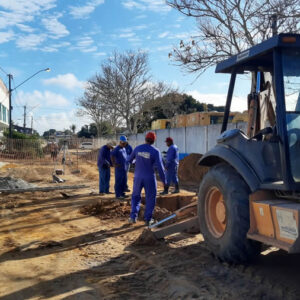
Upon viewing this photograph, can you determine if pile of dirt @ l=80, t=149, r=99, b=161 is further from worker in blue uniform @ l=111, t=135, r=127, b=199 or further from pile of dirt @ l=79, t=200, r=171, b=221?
pile of dirt @ l=79, t=200, r=171, b=221

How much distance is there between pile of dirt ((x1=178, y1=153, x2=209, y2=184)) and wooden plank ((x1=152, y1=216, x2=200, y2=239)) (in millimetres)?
12490

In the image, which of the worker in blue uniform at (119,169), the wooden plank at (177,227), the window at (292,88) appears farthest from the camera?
the worker in blue uniform at (119,169)

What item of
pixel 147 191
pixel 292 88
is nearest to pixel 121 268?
pixel 147 191

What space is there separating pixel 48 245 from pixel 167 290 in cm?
275

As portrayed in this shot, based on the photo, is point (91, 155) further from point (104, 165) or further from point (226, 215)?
point (226, 215)

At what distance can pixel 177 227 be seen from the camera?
6.11 meters

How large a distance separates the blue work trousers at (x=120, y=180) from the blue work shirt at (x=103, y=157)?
0.93 m

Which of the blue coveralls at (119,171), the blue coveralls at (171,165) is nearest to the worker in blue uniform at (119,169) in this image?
the blue coveralls at (119,171)

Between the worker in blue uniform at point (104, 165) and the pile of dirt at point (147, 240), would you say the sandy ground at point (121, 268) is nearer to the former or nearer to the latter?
the pile of dirt at point (147, 240)

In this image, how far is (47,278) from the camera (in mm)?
4895

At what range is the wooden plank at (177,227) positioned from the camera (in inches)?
235

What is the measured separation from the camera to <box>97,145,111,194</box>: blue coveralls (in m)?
12.3

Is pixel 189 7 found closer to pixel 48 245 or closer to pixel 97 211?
pixel 97 211

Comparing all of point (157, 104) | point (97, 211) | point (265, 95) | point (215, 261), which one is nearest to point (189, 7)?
point (97, 211)
